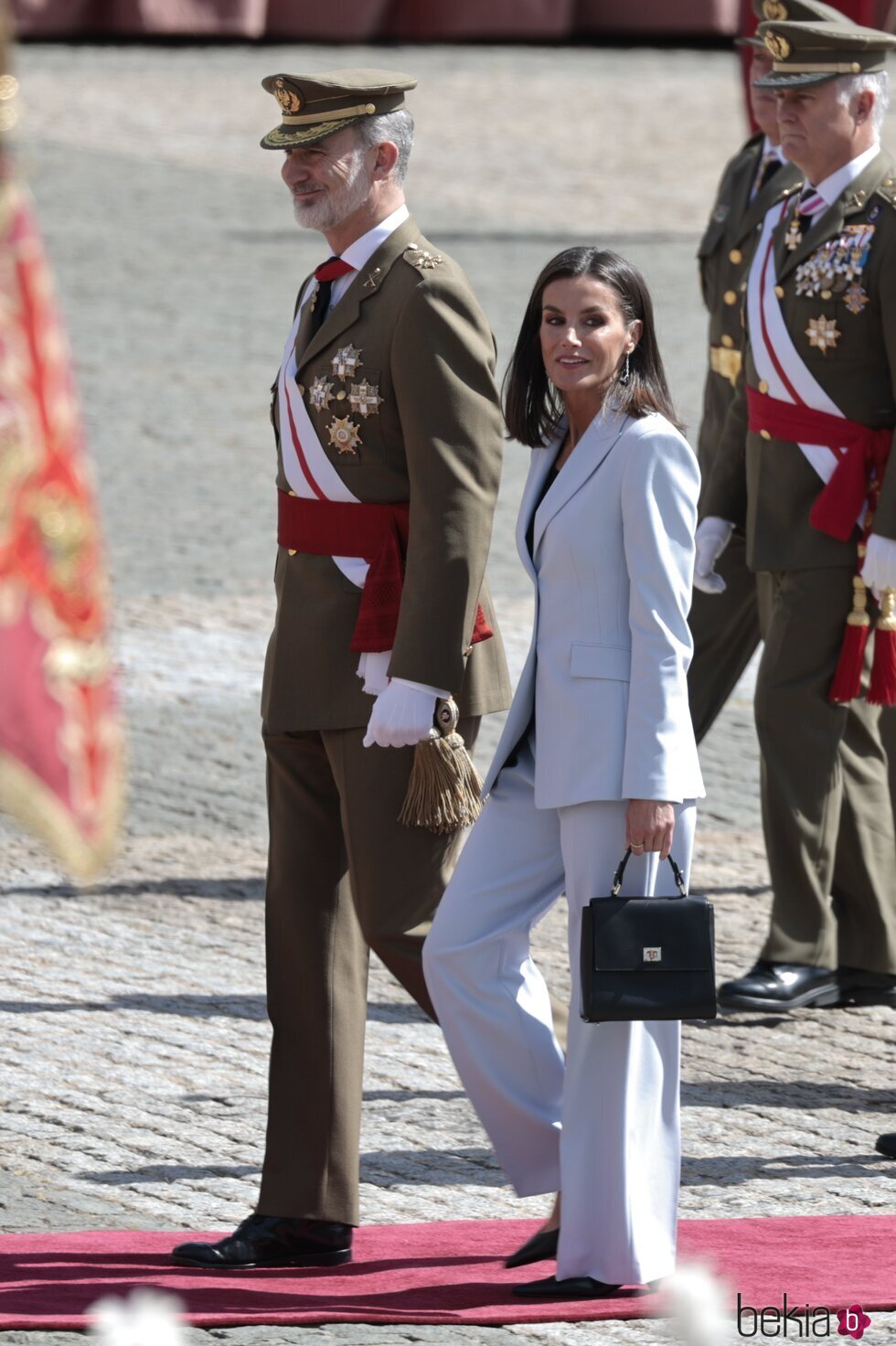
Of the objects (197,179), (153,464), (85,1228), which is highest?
(197,179)

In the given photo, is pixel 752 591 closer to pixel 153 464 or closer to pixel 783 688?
pixel 783 688

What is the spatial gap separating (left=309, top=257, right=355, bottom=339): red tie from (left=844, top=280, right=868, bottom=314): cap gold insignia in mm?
1625

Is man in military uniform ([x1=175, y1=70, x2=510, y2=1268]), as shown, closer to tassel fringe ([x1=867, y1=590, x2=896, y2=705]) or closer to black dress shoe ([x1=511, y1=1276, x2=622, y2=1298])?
black dress shoe ([x1=511, y1=1276, x2=622, y2=1298])

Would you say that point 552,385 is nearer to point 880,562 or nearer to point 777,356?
point 880,562

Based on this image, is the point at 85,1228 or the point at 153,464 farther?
the point at 153,464

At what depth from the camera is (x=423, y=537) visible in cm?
420

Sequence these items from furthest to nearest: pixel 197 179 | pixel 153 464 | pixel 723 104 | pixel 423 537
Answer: pixel 723 104, pixel 197 179, pixel 153 464, pixel 423 537

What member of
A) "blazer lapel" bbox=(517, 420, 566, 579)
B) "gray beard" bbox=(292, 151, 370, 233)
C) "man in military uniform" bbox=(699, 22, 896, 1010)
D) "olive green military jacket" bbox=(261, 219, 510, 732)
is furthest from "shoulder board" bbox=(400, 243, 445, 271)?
"man in military uniform" bbox=(699, 22, 896, 1010)

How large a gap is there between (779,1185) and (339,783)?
3.89 ft

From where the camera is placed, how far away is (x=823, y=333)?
18.9ft

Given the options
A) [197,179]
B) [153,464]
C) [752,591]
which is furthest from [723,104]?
[752,591]

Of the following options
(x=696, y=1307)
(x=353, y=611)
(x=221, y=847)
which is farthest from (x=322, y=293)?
(x=221, y=847)

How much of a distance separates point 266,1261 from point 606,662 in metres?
1.14

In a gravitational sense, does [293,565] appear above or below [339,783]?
above
